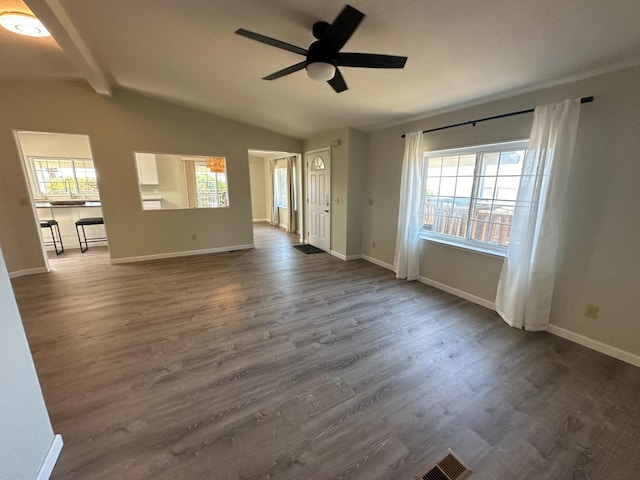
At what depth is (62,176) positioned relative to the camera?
5.98 m

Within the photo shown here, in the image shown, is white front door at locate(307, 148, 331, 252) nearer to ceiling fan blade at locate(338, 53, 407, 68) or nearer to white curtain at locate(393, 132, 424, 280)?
white curtain at locate(393, 132, 424, 280)

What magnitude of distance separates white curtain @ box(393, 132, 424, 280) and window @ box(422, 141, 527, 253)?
16cm

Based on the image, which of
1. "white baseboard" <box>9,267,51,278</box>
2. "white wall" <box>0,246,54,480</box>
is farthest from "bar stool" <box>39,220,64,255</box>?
"white wall" <box>0,246,54,480</box>

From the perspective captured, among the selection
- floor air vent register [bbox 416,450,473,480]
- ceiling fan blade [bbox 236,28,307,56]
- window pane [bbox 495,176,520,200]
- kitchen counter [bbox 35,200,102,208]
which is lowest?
floor air vent register [bbox 416,450,473,480]

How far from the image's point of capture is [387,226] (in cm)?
452

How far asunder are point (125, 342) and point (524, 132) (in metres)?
4.48

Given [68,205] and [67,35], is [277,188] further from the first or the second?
[67,35]

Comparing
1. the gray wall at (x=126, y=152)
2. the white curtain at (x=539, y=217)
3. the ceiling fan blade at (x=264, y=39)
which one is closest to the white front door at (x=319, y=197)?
the gray wall at (x=126, y=152)

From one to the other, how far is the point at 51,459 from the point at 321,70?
2852mm

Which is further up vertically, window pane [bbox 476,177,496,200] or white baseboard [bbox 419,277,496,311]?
window pane [bbox 476,177,496,200]

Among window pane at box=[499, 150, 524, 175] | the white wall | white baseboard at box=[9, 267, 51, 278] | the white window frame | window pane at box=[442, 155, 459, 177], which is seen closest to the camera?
the white wall

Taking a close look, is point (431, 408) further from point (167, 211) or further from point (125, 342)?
point (167, 211)

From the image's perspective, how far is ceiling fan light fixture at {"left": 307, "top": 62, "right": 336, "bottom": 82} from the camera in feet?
6.20

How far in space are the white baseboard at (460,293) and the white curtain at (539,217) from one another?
0.33 metres
